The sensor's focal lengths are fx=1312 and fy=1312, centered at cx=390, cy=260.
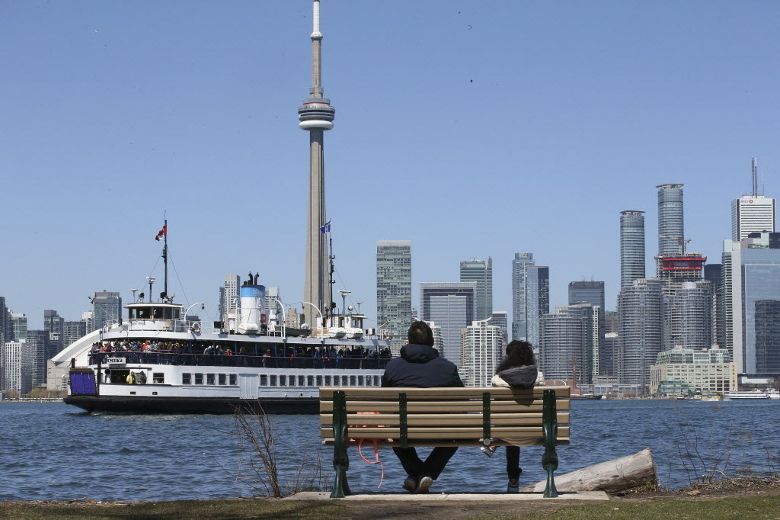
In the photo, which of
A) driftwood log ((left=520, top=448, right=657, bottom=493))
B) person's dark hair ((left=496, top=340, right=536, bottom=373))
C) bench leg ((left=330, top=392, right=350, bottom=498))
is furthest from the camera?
driftwood log ((left=520, top=448, right=657, bottom=493))

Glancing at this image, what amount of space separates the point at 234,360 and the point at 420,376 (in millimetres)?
73607

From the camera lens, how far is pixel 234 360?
8819cm

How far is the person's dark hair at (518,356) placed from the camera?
15.3 metres

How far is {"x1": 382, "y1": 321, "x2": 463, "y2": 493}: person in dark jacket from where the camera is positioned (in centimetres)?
1556

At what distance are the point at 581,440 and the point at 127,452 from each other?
1623 cm

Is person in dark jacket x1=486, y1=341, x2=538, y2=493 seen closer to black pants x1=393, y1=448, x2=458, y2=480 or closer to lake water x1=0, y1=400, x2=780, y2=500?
black pants x1=393, y1=448, x2=458, y2=480

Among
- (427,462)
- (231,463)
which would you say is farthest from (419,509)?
(231,463)

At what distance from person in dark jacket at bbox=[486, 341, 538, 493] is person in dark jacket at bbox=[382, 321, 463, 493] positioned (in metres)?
0.58

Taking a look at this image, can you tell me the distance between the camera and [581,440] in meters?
47.5

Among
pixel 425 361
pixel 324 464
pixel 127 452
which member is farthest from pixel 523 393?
pixel 127 452

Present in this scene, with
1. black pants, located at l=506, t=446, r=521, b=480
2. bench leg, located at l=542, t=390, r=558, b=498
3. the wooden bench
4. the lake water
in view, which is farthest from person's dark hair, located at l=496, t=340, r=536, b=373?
the lake water

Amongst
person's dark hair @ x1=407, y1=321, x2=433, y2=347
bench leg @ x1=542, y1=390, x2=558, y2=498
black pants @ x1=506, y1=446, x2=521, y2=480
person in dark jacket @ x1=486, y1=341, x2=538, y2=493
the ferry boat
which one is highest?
person's dark hair @ x1=407, y1=321, x2=433, y2=347

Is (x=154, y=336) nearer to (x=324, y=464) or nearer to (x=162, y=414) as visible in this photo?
(x=162, y=414)

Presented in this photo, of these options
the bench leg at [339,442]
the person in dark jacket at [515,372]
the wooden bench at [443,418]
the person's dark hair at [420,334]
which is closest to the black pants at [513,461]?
the person in dark jacket at [515,372]
